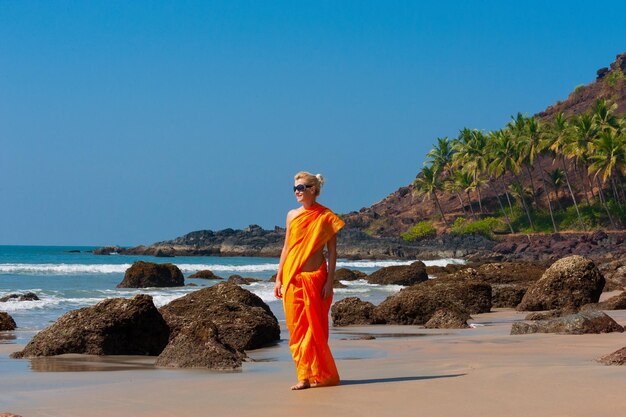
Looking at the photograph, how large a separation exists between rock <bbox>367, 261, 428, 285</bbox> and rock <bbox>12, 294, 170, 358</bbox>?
2081cm

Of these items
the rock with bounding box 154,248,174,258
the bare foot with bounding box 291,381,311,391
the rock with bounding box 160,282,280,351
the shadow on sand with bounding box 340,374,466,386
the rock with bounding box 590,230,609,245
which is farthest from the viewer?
the rock with bounding box 154,248,174,258

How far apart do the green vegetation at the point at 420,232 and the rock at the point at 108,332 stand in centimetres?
7878

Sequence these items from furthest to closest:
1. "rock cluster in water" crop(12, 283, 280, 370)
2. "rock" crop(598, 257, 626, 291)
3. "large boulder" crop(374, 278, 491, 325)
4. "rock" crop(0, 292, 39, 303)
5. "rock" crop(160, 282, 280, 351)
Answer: "rock" crop(598, 257, 626, 291) → "rock" crop(0, 292, 39, 303) → "large boulder" crop(374, 278, 491, 325) → "rock" crop(160, 282, 280, 351) → "rock cluster in water" crop(12, 283, 280, 370)

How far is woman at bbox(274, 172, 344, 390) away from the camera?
6.75 meters

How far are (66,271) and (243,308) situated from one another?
38.6 metres

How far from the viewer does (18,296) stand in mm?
20625

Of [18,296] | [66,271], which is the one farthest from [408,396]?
[66,271]

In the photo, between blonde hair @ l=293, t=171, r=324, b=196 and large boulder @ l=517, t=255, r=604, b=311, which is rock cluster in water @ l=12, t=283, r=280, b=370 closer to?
blonde hair @ l=293, t=171, r=324, b=196

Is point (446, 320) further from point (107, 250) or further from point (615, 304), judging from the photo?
point (107, 250)

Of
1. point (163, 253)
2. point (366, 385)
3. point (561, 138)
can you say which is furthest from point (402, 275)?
point (163, 253)

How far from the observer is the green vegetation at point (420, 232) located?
87.6 m

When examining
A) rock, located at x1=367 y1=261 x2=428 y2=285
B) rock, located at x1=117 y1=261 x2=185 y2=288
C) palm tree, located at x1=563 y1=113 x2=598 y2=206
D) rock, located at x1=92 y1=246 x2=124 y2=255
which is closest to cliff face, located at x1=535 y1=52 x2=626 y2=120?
palm tree, located at x1=563 y1=113 x2=598 y2=206

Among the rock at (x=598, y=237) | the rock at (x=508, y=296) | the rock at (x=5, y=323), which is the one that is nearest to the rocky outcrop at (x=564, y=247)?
the rock at (x=598, y=237)

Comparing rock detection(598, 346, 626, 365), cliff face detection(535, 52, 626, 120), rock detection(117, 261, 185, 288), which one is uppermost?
cliff face detection(535, 52, 626, 120)
